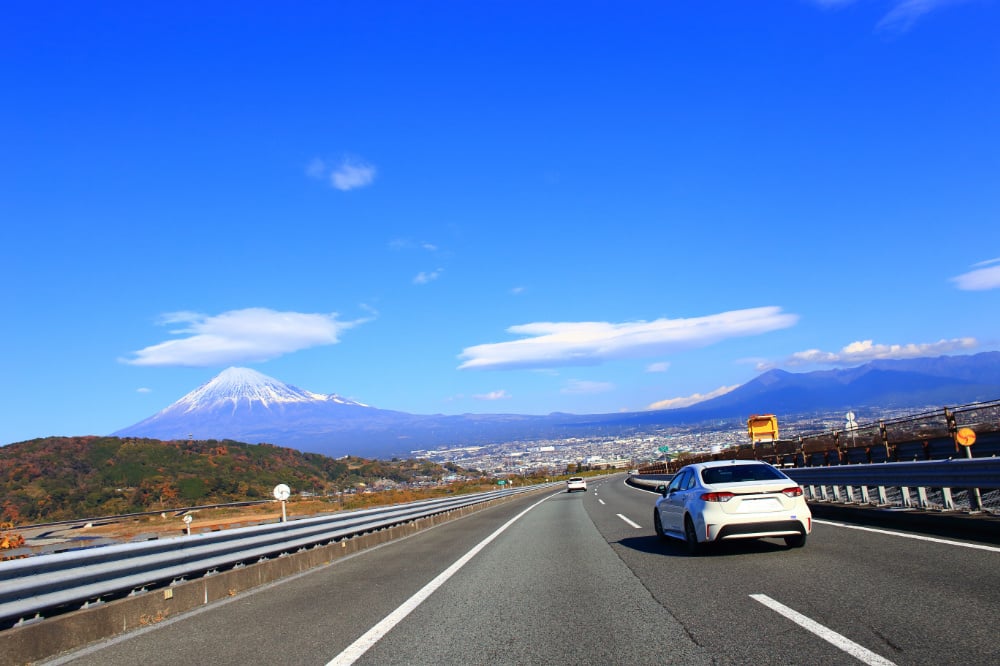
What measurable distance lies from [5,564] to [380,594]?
14.3ft

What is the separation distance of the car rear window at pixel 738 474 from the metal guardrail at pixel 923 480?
2.36 meters

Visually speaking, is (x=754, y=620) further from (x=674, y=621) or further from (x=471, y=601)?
(x=471, y=601)

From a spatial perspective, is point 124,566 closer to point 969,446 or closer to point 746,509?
point 746,509

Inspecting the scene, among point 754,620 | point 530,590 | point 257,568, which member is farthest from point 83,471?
point 754,620

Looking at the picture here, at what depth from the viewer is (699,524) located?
10805mm

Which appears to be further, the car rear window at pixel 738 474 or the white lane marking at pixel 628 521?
the white lane marking at pixel 628 521

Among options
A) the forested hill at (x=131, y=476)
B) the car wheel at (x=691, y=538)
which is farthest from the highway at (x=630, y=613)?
the forested hill at (x=131, y=476)

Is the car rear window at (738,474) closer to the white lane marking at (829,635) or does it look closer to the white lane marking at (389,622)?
the white lane marking at (829,635)

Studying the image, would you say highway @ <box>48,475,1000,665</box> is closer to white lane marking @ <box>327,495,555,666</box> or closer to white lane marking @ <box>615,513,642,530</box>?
white lane marking @ <box>327,495,555,666</box>

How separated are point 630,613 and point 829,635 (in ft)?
6.41

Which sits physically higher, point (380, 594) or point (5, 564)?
point (5, 564)

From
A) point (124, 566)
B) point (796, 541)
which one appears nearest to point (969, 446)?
point (796, 541)

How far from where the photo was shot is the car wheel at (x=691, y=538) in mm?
11086

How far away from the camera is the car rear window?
1126cm
